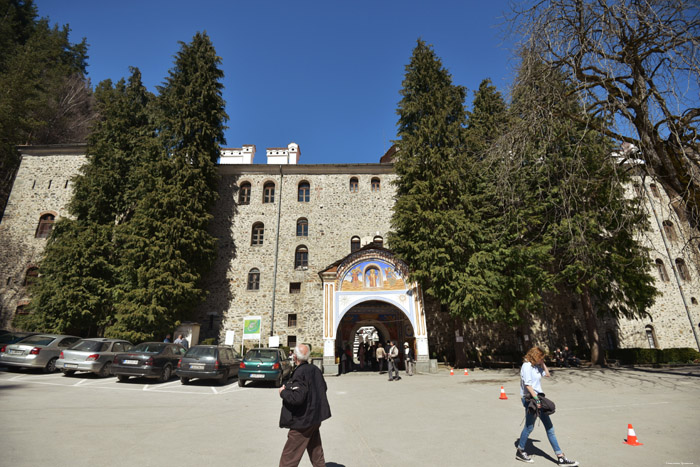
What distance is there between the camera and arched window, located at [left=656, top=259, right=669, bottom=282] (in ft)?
81.4

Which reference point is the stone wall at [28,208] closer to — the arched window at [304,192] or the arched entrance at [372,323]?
the arched window at [304,192]

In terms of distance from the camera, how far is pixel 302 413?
3439mm

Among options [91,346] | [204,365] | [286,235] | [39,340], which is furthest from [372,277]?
[39,340]

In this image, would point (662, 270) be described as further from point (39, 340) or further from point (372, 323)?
point (39, 340)

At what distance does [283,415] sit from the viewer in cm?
342

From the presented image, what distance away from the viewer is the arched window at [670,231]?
86.0 ft

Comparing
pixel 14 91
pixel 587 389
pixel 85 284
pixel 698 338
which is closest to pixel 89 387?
pixel 85 284

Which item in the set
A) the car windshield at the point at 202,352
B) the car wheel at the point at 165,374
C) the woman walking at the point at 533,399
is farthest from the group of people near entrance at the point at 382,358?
the woman walking at the point at 533,399

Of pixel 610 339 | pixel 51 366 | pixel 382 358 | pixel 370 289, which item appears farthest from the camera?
pixel 610 339

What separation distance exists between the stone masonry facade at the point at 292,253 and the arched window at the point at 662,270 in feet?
0.51

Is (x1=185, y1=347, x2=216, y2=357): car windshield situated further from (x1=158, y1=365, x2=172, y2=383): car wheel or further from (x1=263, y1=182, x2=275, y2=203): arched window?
(x1=263, y1=182, x2=275, y2=203): arched window

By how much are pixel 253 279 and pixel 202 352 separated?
11003mm

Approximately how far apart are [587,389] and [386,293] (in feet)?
31.1

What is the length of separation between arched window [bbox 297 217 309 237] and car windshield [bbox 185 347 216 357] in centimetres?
1250
